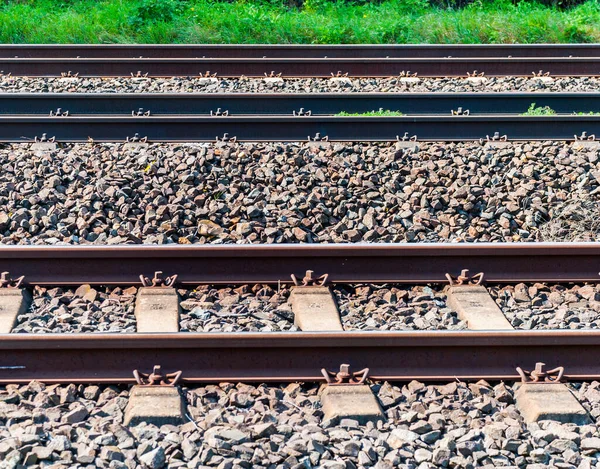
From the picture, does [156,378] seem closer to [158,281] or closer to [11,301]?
[158,281]

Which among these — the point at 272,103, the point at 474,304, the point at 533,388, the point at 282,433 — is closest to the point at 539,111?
the point at 272,103

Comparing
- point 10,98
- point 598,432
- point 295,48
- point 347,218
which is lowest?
point 598,432

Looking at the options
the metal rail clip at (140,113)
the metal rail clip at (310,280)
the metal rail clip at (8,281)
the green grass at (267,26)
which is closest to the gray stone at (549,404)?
the metal rail clip at (310,280)

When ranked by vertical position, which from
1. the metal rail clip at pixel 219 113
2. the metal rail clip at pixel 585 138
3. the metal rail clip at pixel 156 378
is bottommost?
the metal rail clip at pixel 156 378

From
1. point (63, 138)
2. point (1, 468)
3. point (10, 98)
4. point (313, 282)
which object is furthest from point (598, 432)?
point (10, 98)

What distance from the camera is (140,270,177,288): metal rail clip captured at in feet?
19.0

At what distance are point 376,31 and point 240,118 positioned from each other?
6.21 m

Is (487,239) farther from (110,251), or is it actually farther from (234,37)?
(234,37)

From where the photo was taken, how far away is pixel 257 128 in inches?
328

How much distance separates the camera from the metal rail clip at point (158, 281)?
5.80 m

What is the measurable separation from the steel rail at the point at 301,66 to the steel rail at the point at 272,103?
2.10m

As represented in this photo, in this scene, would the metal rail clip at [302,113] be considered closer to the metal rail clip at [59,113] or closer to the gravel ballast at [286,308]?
the metal rail clip at [59,113]

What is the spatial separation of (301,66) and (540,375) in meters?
7.71

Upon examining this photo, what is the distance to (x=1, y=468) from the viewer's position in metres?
3.64
